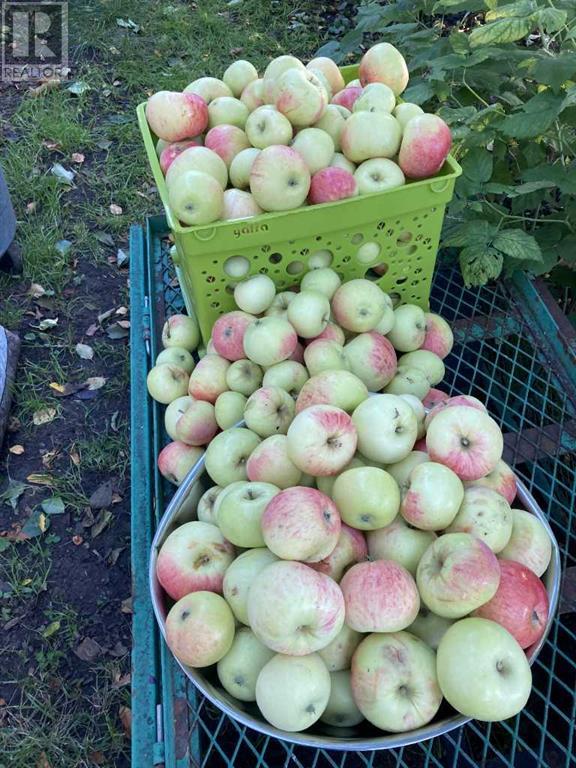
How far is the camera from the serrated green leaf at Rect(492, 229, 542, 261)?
2090 millimetres

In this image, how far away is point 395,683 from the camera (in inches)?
49.2

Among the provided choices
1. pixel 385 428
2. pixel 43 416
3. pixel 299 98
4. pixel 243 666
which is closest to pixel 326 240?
pixel 299 98

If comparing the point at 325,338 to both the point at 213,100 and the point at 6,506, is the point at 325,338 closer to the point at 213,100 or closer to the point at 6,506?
the point at 213,100

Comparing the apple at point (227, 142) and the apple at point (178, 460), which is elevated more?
the apple at point (227, 142)

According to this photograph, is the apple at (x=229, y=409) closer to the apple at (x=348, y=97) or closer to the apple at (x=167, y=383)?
the apple at (x=167, y=383)

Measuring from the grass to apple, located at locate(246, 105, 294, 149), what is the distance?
4.67 feet

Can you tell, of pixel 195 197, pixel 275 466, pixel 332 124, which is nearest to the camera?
pixel 275 466

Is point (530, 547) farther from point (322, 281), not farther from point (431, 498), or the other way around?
point (322, 281)

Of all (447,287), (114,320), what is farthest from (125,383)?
(447,287)

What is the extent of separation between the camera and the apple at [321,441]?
143cm

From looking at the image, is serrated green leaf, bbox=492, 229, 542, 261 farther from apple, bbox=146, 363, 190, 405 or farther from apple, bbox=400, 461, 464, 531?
apple, bbox=146, 363, 190, 405

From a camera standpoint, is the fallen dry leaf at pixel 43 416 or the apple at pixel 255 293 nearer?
the apple at pixel 255 293

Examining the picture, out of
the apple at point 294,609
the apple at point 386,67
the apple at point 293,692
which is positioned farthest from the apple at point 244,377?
the apple at point 386,67

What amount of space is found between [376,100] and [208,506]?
1293 mm
